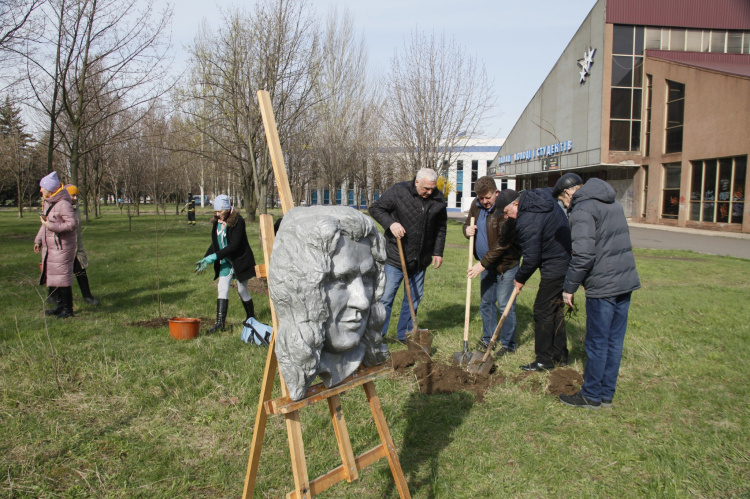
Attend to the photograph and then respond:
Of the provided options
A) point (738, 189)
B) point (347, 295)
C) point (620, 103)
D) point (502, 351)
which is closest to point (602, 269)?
point (502, 351)

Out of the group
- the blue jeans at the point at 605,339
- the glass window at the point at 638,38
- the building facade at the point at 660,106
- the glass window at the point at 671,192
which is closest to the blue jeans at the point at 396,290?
the blue jeans at the point at 605,339

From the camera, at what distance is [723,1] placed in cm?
2594

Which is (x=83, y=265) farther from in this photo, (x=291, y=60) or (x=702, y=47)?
(x=702, y=47)

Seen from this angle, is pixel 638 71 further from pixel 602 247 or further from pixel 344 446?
pixel 344 446

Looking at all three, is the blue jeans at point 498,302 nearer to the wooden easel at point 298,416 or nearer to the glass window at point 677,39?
the wooden easel at point 298,416

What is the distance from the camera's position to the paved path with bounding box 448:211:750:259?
14633mm

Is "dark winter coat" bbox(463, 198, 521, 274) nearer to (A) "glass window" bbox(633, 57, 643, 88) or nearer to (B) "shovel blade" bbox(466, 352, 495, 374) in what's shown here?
(B) "shovel blade" bbox(466, 352, 495, 374)

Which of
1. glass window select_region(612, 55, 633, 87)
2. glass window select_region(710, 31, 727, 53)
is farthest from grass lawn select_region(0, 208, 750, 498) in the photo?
glass window select_region(710, 31, 727, 53)

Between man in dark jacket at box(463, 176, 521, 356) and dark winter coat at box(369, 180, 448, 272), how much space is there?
0.55 metres

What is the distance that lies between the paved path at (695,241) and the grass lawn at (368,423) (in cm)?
1014

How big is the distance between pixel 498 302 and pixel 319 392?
141 inches

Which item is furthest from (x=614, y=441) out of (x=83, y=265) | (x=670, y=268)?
(x=670, y=268)

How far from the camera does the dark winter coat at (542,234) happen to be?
4.68 meters

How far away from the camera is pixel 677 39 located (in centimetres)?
A: 2577
